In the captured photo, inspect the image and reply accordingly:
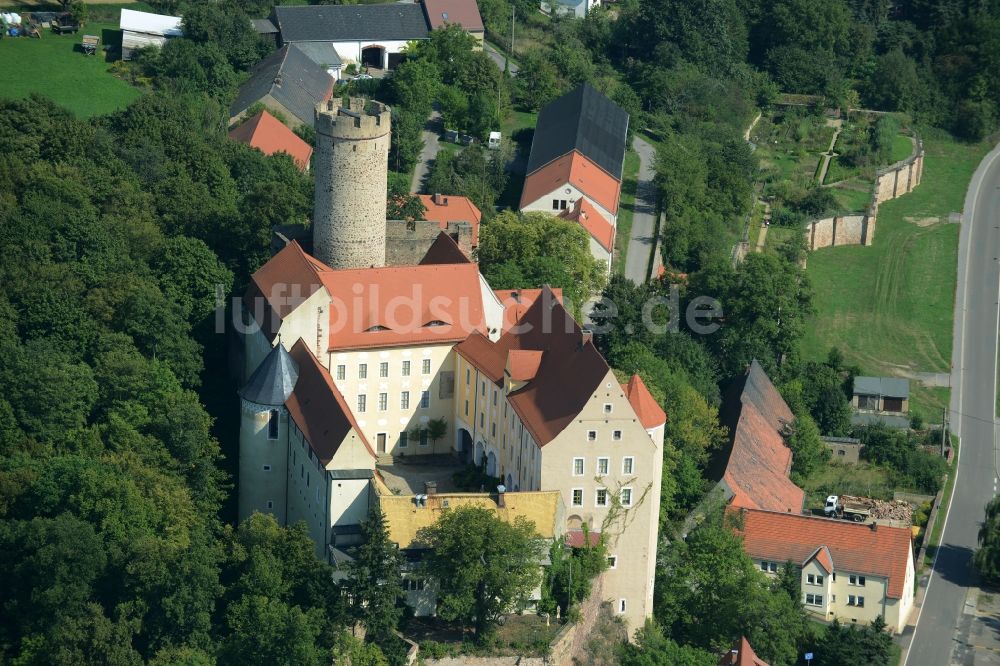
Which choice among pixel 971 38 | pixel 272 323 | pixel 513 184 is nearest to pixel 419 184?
pixel 513 184

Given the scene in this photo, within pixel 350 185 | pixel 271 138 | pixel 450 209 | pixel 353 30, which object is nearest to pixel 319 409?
pixel 350 185

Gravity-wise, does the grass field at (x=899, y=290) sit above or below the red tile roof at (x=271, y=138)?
below

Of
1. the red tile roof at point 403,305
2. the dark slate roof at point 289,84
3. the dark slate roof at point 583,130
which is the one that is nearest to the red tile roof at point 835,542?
the red tile roof at point 403,305

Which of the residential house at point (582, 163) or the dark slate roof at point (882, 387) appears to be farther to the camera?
the residential house at point (582, 163)

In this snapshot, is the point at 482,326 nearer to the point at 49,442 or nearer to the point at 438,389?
the point at 438,389

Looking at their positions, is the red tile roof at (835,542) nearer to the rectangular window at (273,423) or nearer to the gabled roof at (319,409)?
the gabled roof at (319,409)

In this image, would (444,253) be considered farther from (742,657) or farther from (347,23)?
(347,23)

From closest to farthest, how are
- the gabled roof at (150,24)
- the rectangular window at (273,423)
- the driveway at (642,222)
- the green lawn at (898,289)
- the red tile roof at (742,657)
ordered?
the red tile roof at (742,657), the rectangular window at (273,423), the driveway at (642,222), the green lawn at (898,289), the gabled roof at (150,24)
